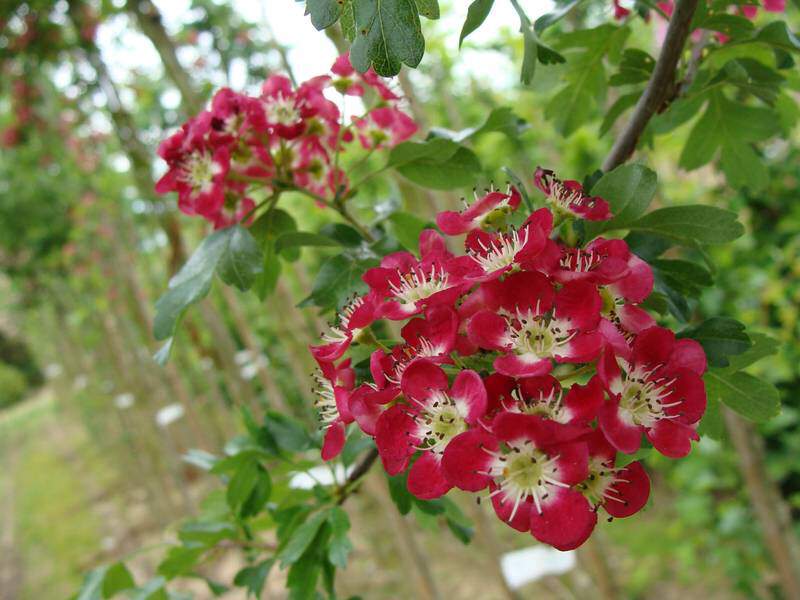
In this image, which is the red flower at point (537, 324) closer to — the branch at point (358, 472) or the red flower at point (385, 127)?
the branch at point (358, 472)

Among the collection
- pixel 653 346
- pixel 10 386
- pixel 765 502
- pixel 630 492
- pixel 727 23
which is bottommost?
pixel 10 386

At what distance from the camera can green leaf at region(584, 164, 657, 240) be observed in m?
0.69

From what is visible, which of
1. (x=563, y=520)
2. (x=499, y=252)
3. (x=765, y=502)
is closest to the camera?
(x=563, y=520)

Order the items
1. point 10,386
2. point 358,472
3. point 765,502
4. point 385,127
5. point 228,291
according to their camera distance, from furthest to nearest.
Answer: point 10,386 < point 228,291 < point 765,502 < point 385,127 < point 358,472

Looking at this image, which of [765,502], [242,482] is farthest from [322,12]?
[765,502]

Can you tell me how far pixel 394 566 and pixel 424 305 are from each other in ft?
15.6

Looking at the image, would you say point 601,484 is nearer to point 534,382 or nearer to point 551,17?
point 534,382

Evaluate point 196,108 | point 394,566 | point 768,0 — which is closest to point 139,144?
point 196,108

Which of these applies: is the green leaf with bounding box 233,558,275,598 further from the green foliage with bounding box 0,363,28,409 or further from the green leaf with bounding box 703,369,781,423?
the green foliage with bounding box 0,363,28,409

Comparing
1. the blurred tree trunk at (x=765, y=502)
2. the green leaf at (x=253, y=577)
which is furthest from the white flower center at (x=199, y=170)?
the blurred tree trunk at (x=765, y=502)

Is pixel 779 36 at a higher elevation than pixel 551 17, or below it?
below

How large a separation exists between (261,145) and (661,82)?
53 cm

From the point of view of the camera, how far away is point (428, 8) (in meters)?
0.62

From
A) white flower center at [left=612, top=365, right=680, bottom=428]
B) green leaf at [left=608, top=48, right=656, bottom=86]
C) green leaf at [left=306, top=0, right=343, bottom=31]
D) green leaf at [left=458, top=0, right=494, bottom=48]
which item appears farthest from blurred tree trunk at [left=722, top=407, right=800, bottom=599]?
green leaf at [left=306, top=0, right=343, bottom=31]
